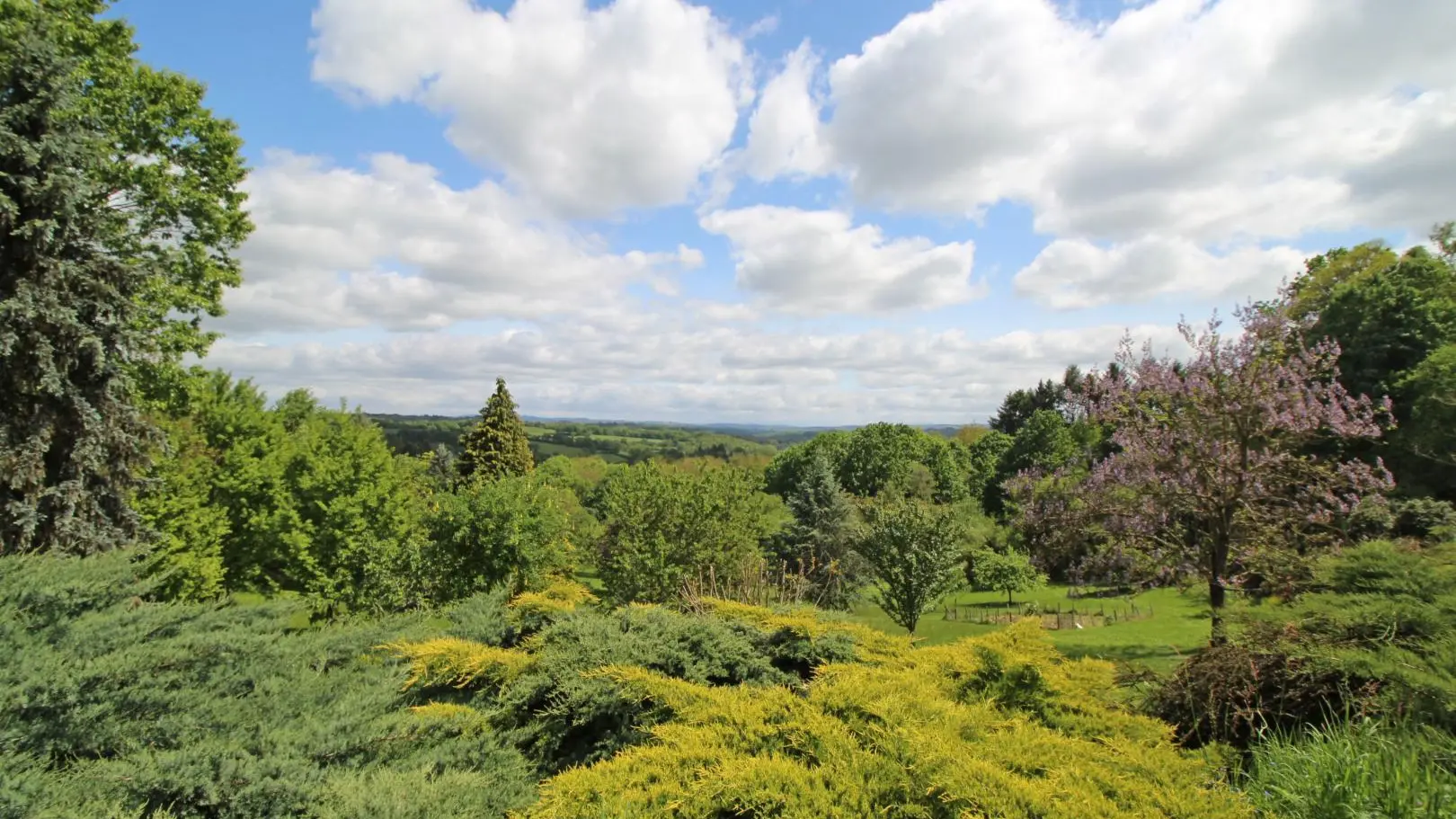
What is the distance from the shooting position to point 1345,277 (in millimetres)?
27531

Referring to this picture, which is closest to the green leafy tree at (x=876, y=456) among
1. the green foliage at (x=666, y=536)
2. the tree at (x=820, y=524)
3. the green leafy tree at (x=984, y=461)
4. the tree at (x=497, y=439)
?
the green leafy tree at (x=984, y=461)

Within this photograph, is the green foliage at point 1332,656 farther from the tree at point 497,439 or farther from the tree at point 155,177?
the tree at point 497,439

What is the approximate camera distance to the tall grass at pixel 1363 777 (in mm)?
3457

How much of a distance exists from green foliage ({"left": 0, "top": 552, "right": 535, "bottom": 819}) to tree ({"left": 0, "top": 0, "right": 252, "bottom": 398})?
24.5 ft

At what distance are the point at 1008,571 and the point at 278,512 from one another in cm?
3032

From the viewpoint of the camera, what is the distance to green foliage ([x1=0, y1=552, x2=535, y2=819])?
397 cm

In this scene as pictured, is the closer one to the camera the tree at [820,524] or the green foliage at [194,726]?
the green foliage at [194,726]

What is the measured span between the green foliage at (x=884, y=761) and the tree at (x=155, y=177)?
11.7 meters

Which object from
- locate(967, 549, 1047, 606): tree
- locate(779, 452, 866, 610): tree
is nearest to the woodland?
locate(779, 452, 866, 610): tree

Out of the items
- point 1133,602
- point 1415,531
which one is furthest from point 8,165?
point 1133,602

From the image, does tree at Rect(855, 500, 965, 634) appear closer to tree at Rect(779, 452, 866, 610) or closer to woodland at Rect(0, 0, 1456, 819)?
woodland at Rect(0, 0, 1456, 819)

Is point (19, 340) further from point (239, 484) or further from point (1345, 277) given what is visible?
point (1345, 277)

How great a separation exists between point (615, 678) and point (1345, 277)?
35999mm

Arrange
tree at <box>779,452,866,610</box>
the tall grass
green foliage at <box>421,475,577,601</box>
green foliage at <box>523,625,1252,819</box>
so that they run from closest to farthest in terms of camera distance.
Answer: green foliage at <box>523,625,1252,819</box> → the tall grass → green foliage at <box>421,475,577,601</box> → tree at <box>779,452,866,610</box>
